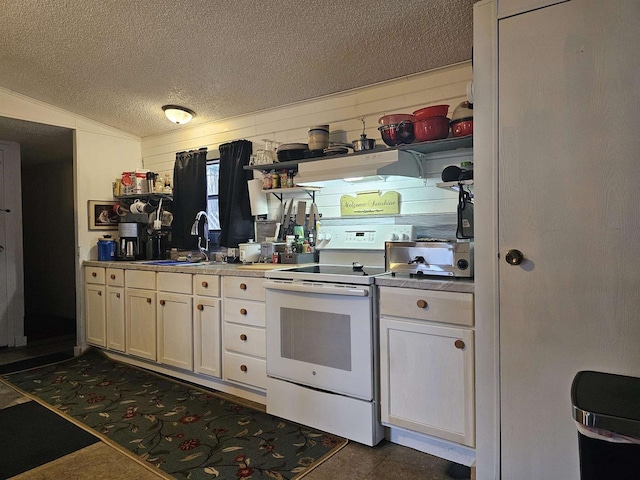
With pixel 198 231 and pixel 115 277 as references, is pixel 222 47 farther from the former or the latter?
pixel 115 277

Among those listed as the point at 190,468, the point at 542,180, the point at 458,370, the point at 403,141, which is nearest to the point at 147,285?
the point at 190,468

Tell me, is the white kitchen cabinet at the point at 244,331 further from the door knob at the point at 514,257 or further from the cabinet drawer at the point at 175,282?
the door knob at the point at 514,257

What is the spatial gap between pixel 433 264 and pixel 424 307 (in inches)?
8.9

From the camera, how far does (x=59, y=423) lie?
2.49m

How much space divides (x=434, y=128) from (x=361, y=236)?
86 centimetres

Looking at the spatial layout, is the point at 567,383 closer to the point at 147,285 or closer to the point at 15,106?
the point at 147,285

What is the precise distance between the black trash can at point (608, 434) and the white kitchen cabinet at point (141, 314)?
2.98m

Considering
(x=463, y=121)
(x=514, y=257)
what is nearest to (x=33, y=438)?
(x=514, y=257)

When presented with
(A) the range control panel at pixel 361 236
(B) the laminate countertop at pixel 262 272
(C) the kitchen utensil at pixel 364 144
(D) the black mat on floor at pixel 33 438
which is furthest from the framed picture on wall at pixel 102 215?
(C) the kitchen utensil at pixel 364 144

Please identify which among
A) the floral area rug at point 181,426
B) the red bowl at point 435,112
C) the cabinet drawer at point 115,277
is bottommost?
the floral area rug at point 181,426

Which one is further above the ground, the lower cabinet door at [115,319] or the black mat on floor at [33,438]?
the lower cabinet door at [115,319]

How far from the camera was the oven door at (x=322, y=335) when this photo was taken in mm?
2162

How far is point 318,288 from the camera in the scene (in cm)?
229

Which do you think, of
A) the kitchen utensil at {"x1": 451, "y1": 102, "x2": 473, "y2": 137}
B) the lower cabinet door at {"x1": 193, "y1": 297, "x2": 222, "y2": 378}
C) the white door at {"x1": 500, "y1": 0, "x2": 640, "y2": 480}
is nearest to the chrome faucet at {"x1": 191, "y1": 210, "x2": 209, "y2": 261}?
the lower cabinet door at {"x1": 193, "y1": 297, "x2": 222, "y2": 378}
